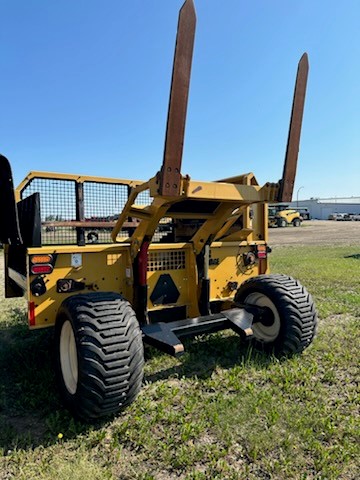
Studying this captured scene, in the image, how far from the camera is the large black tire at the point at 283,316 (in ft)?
12.0

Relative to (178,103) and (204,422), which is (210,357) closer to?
(204,422)

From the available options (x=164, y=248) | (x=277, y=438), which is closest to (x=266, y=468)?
(x=277, y=438)

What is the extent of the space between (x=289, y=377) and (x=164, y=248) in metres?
1.72

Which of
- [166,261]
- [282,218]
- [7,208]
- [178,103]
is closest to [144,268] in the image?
[166,261]

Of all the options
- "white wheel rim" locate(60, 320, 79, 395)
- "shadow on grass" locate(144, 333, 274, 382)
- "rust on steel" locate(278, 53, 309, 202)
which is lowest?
"shadow on grass" locate(144, 333, 274, 382)

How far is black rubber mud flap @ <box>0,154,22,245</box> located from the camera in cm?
303

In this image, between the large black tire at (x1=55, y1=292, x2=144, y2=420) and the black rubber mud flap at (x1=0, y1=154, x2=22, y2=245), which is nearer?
the large black tire at (x1=55, y1=292, x2=144, y2=420)

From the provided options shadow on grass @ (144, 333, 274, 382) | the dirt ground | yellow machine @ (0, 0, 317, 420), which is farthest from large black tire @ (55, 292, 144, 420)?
the dirt ground

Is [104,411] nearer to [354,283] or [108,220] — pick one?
[108,220]

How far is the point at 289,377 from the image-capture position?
11.1ft

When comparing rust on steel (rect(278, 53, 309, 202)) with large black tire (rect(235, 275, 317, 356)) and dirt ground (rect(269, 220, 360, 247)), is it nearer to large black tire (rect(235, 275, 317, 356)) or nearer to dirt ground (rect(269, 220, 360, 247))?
large black tire (rect(235, 275, 317, 356))

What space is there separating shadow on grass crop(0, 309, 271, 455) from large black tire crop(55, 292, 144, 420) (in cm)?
18

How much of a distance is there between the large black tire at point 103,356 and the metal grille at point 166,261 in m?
1.03

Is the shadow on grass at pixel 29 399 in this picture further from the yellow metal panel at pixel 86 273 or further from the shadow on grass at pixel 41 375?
the yellow metal panel at pixel 86 273
